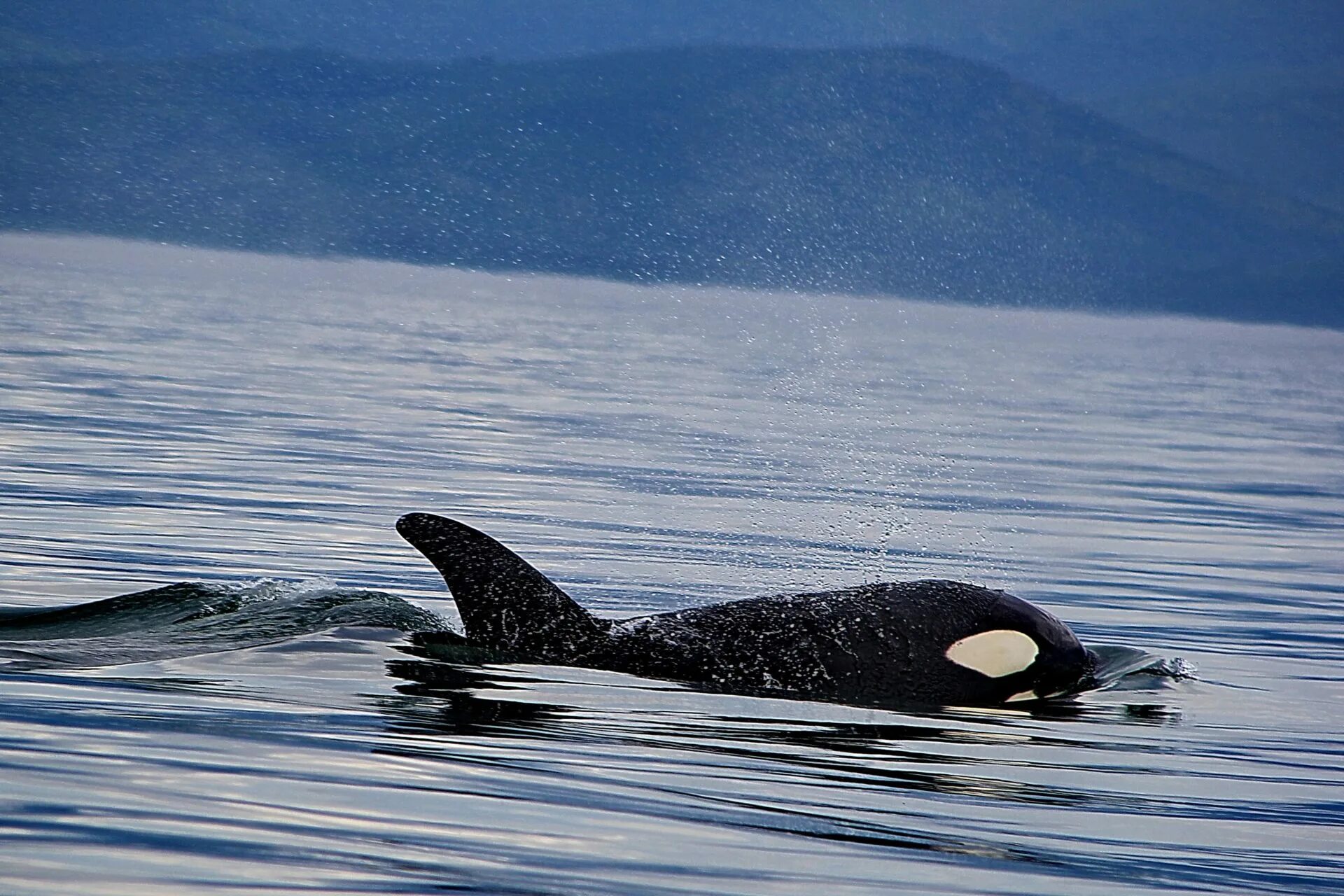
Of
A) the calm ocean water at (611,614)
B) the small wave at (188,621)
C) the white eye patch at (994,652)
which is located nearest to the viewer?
the calm ocean water at (611,614)

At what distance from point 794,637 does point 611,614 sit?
258 cm

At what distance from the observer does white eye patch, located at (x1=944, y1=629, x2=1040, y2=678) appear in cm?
1026

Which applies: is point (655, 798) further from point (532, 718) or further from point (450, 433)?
point (450, 433)

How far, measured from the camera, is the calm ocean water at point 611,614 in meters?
6.85

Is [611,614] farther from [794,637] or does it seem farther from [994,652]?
[994,652]

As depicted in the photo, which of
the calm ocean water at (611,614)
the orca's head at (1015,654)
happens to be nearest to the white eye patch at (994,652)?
the orca's head at (1015,654)

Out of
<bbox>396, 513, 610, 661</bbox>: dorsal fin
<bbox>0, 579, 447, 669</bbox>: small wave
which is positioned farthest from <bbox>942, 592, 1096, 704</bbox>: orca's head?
<bbox>0, 579, 447, 669</bbox>: small wave

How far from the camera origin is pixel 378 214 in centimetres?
18850

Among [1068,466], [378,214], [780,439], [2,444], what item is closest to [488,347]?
[780,439]

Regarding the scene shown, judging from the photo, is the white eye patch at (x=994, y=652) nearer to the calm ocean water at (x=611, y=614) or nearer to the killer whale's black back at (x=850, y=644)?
the killer whale's black back at (x=850, y=644)

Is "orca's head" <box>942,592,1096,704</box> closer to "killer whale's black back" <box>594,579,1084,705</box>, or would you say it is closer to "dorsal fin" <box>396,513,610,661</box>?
"killer whale's black back" <box>594,579,1084,705</box>

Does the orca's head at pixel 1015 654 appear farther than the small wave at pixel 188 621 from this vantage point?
Yes

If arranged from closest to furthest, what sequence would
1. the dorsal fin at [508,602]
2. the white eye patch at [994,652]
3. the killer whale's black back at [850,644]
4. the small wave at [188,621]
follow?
the small wave at [188,621]
the killer whale's black back at [850,644]
the white eye patch at [994,652]
the dorsal fin at [508,602]

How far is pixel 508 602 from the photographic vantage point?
10.5 metres
